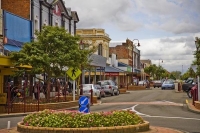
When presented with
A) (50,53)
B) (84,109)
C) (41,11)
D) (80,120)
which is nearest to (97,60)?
(41,11)

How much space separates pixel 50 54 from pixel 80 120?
521 inches

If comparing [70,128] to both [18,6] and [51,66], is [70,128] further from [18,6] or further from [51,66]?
[18,6]

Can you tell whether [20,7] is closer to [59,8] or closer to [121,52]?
[59,8]

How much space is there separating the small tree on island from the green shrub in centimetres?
1136

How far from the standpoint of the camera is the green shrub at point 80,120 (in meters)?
11.4

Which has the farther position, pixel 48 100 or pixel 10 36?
pixel 10 36

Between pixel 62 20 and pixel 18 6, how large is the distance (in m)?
9.79

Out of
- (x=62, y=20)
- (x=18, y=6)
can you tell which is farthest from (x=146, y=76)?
(x=18, y=6)

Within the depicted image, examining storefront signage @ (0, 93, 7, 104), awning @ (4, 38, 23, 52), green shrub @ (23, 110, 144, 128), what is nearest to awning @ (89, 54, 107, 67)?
awning @ (4, 38, 23, 52)

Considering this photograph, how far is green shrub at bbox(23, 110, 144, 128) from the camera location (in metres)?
11.4

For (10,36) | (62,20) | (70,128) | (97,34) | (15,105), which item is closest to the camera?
(70,128)

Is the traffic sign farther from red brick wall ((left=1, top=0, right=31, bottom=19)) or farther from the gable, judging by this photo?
the gable

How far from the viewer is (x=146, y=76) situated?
12494 centimetres

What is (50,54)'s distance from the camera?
79.7ft
